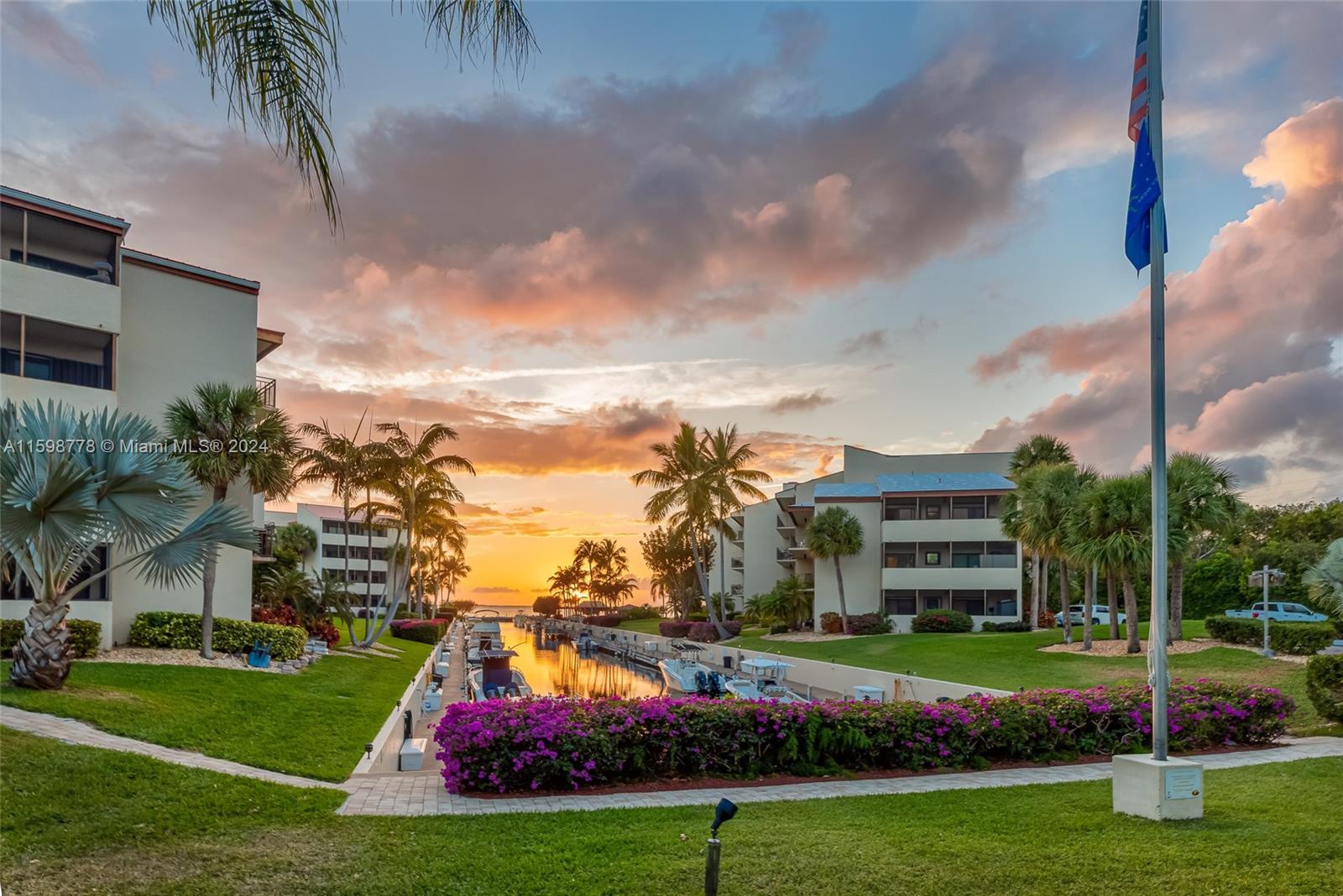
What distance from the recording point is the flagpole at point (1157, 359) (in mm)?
8906

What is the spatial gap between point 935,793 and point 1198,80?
11.2 meters

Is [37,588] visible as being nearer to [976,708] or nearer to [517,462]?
[976,708]

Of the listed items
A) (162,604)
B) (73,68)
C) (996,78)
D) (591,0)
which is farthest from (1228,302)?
(162,604)

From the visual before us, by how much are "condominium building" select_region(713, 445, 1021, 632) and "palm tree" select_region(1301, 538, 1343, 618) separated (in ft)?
78.0

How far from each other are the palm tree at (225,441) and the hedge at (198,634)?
0.79 ft

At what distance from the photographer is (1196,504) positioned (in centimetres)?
2541

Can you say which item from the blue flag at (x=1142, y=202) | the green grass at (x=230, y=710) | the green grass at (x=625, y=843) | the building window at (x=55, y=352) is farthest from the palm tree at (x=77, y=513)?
the blue flag at (x=1142, y=202)

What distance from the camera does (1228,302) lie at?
15.9 meters

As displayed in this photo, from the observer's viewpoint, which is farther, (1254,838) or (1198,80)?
(1198,80)

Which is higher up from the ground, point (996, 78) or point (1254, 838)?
point (996, 78)

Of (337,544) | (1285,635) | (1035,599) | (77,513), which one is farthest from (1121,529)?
(337,544)

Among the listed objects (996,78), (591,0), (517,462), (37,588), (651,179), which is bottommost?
(37,588)

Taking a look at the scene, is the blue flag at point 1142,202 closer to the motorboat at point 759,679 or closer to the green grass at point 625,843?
the green grass at point 625,843

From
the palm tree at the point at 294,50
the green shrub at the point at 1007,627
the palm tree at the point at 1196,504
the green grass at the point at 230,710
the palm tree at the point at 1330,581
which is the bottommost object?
the green shrub at the point at 1007,627
